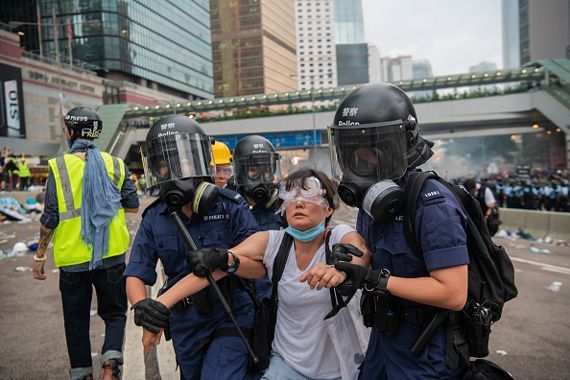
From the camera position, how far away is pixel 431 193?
6.37ft

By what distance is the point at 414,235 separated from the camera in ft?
6.46

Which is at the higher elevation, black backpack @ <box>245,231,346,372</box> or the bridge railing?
the bridge railing

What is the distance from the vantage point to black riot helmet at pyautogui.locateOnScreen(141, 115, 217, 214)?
8.45 ft

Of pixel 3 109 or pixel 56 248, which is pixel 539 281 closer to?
pixel 56 248

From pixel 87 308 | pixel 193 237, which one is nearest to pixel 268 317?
pixel 193 237

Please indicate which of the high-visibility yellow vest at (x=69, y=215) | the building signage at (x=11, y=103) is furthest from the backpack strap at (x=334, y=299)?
the building signage at (x=11, y=103)

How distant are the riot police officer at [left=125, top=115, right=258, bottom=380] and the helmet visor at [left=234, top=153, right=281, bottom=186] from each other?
216cm

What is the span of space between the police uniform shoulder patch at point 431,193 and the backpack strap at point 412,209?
0.06ft

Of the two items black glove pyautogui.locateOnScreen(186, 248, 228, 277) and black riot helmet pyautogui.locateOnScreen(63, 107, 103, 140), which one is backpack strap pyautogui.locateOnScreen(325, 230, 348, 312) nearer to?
black glove pyautogui.locateOnScreen(186, 248, 228, 277)

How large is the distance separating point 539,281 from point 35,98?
4602 centimetres

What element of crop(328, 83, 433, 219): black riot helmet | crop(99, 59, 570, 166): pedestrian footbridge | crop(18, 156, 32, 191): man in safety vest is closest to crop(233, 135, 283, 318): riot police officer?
crop(328, 83, 433, 219): black riot helmet

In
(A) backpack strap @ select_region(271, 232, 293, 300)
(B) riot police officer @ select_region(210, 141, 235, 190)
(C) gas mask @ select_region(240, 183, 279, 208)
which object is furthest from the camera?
(C) gas mask @ select_region(240, 183, 279, 208)

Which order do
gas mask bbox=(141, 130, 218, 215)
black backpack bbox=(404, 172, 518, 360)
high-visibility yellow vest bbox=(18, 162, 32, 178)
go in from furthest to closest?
1. high-visibility yellow vest bbox=(18, 162, 32, 178)
2. gas mask bbox=(141, 130, 218, 215)
3. black backpack bbox=(404, 172, 518, 360)

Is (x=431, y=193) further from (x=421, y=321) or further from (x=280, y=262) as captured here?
(x=280, y=262)
